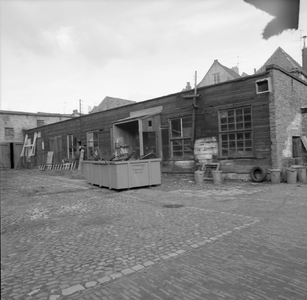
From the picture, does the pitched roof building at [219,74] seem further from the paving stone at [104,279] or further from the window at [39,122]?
the paving stone at [104,279]

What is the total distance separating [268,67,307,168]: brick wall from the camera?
1205 cm

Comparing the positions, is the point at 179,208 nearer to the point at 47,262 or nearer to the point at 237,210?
the point at 237,210

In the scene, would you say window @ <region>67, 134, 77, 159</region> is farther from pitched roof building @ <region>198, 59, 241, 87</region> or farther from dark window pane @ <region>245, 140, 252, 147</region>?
pitched roof building @ <region>198, 59, 241, 87</region>

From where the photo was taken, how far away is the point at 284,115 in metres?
12.8

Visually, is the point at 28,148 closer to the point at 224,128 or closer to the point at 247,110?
the point at 224,128

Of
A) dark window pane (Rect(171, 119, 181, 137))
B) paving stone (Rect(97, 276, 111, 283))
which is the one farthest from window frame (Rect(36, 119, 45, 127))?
paving stone (Rect(97, 276, 111, 283))

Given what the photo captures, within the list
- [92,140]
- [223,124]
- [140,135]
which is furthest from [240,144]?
[92,140]

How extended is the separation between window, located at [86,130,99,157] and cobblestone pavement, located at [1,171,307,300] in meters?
14.3

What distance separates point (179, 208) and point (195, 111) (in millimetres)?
8283

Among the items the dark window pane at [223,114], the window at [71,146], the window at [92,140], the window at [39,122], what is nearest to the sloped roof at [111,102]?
the window at [39,122]

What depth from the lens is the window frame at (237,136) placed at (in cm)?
1286

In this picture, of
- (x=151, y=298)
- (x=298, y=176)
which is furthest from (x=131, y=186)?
(x=151, y=298)

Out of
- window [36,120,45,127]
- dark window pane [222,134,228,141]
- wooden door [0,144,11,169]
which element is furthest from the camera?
window [36,120,45,127]

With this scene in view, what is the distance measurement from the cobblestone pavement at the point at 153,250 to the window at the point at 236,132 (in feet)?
17.0
